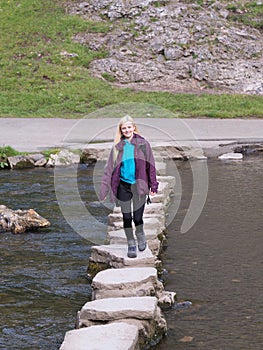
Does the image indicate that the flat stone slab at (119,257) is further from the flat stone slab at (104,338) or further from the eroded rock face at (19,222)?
the eroded rock face at (19,222)

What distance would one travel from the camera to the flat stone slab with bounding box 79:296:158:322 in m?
5.39

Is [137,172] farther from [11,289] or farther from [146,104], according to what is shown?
[146,104]

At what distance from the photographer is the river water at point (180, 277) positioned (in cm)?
580

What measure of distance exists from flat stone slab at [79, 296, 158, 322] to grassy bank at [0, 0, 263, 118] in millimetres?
17266

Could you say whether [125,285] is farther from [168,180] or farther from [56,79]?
[56,79]

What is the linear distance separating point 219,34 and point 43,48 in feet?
25.4

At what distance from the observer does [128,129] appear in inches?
273

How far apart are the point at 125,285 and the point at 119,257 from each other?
0.89 m

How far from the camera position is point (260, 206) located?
35.1 ft

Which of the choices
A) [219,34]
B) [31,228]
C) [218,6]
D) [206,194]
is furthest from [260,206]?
[218,6]

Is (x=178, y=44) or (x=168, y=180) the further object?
(x=178, y=44)

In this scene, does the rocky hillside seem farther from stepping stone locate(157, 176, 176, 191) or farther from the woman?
the woman

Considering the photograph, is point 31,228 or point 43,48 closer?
point 31,228

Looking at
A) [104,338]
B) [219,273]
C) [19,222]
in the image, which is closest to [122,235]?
[219,273]
